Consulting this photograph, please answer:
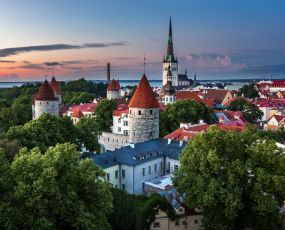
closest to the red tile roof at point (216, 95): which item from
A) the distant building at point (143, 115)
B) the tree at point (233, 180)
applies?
the distant building at point (143, 115)

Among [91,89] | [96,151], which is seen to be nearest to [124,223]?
[96,151]

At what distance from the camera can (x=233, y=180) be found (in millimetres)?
22516

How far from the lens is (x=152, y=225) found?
2355 cm

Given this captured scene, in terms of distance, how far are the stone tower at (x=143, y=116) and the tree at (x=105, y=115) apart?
15472 millimetres

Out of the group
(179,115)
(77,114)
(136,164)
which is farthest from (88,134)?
(77,114)

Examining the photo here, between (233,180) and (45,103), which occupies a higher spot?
(45,103)

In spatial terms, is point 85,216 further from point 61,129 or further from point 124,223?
point 61,129

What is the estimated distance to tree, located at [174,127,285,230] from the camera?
880 inches

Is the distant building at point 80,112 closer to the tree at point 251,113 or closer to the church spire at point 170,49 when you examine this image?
the tree at point 251,113

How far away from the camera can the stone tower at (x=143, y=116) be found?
40.4 metres

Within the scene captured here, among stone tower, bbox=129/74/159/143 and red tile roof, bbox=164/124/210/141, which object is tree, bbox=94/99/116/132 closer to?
stone tower, bbox=129/74/159/143

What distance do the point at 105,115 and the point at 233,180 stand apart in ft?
118

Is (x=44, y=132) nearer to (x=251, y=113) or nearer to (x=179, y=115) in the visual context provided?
(x=179, y=115)

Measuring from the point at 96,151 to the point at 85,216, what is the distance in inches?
869
